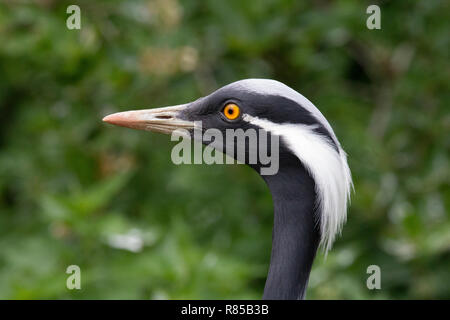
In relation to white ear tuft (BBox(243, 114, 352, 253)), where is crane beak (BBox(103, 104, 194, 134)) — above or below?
above

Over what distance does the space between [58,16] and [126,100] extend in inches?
28.8

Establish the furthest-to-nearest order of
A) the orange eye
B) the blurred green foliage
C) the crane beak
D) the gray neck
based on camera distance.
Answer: the blurred green foliage, the crane beak, the orange eye, the gray neck

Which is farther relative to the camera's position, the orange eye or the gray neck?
the orange eye

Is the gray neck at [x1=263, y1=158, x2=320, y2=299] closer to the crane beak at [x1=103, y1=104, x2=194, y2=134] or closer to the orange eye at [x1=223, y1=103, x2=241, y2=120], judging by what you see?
the orange eye at [x1=223, y1=103, x2=241, y2=120]

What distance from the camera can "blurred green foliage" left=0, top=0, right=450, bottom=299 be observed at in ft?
15.7

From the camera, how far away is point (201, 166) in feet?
17.9

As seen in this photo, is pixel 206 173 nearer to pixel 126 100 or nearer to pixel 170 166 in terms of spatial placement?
pixel 170 166

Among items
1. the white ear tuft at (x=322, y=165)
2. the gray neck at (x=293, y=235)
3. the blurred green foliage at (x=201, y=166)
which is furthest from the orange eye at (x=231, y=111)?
the blurred green foliage at (x=201, y=166)

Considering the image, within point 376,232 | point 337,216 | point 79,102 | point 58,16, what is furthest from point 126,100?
point 337,216

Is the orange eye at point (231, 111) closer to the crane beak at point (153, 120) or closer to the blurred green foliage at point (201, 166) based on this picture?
the crane beak at point (153, 120)

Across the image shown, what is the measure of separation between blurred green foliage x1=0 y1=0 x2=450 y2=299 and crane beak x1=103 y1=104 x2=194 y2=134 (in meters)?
1.16

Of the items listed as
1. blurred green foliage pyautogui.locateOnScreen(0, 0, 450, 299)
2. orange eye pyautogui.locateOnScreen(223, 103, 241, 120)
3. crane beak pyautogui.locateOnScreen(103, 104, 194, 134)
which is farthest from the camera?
blurred green foliage pyautogui.locateOnScreen(0, 0, 450, 299)

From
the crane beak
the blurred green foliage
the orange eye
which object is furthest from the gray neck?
the blurred green foliage

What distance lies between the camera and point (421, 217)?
211 inches
